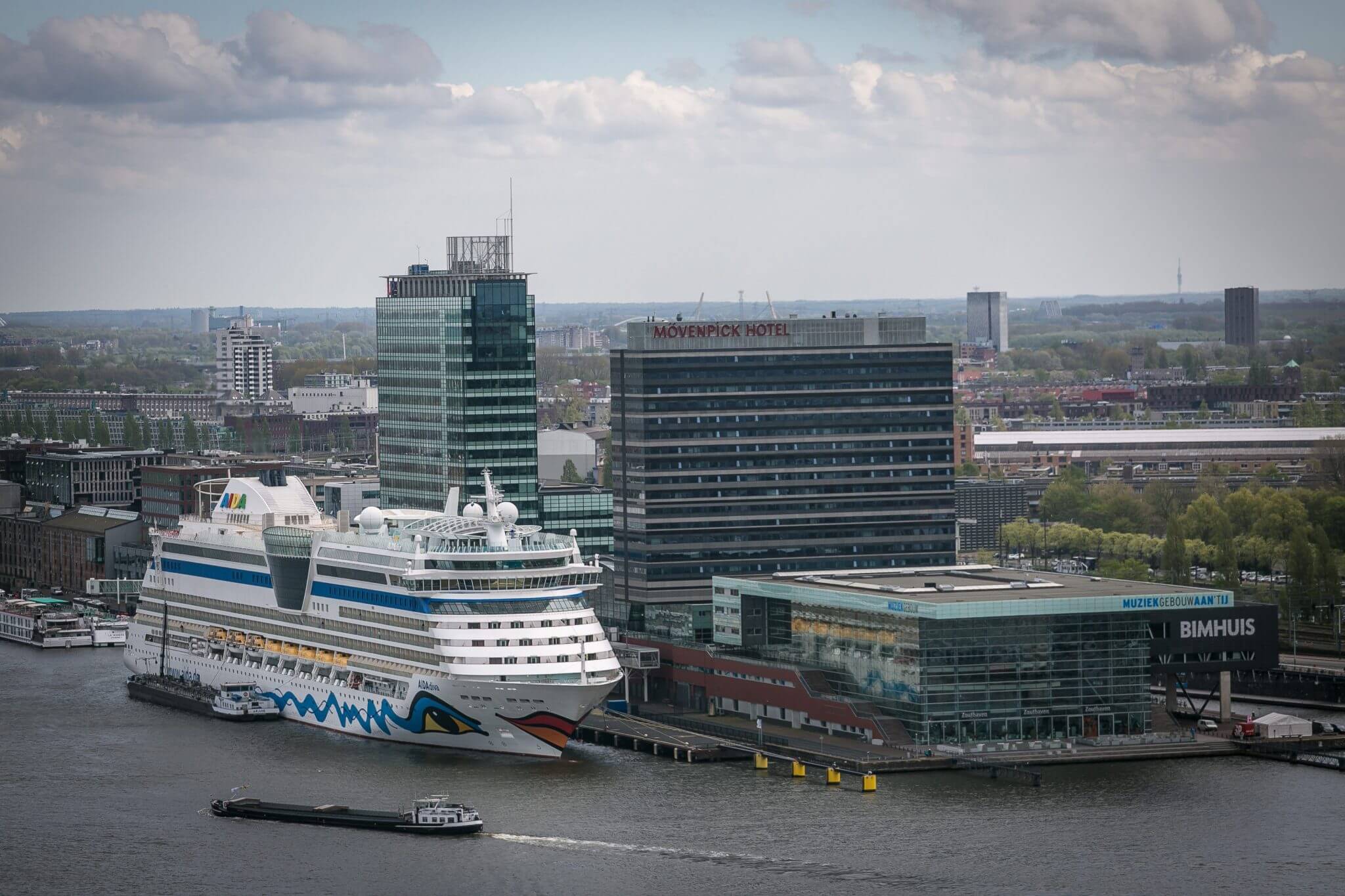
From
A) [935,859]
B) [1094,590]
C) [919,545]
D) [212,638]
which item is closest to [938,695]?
[1094,590]

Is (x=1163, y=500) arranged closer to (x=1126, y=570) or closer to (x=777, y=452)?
(x=1126, y=570)

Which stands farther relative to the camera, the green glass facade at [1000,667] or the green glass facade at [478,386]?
the green glass facade at [478,386]

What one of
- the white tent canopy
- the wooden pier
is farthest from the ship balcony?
the white tent canopy

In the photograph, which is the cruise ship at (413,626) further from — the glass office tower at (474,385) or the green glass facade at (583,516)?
the green glass facade at (583,516)

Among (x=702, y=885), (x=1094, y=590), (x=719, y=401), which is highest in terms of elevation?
(x=719, y=401)

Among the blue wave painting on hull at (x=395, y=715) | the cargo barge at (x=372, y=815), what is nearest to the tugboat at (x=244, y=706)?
the blue wave painting on hull at (x=395, y=715)

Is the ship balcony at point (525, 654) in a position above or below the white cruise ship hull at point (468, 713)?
above

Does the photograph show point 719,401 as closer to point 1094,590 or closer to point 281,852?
point 1094,590
